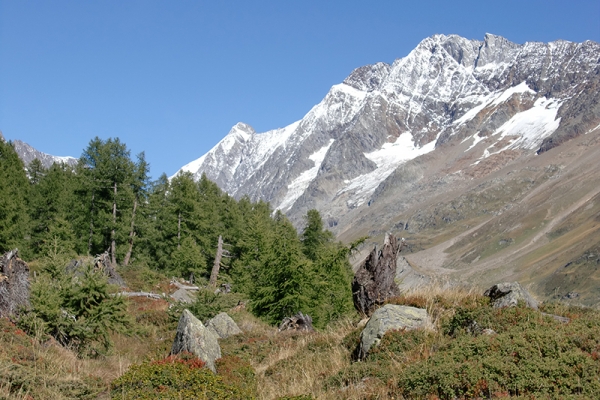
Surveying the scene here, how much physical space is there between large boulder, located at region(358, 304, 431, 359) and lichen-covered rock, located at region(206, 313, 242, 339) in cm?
703

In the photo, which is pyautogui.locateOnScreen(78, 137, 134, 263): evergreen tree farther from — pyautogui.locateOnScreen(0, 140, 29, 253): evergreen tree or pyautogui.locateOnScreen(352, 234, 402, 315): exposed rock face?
pyautogui.locateOnScreen(352, 234, 402, 315): exposed rock face

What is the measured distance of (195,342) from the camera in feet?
33.1

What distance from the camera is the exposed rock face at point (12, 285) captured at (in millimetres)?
11758

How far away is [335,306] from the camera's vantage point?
23297 mm

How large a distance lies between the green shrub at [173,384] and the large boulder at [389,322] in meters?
2.39

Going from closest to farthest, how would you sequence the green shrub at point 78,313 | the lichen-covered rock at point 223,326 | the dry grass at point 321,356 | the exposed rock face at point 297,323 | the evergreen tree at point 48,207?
the dry grass at point 321,356 < the green shrub at point 78,313 < the lichen-covered rock at point 223,326 < the exposed rock face at point 297,323 < the evergreen tree at point 48,207

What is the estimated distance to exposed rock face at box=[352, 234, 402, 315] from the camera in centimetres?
1299

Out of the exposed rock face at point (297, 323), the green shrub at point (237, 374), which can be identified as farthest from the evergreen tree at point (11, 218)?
A: the green shrub at point (237, 374)

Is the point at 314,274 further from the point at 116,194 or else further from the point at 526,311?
the point at 116,194

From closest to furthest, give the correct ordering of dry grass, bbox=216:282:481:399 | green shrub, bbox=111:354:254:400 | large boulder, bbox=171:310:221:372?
green shrub, bbox=111:354:254:400, dry grass, bbox=216:282:481:399, large boulder, bbox=171:310:221:372

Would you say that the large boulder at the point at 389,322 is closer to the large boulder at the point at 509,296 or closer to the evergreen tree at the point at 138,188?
the large boulder at the point at 509,296

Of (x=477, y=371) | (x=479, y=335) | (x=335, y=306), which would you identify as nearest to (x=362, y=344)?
(x=479, y=335)

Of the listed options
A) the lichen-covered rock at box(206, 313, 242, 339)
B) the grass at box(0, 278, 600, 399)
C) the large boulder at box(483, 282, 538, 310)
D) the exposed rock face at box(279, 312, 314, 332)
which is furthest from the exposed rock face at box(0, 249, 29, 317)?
the large boulder at box(483, 282, 538, 310)

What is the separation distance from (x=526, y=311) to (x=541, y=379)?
9.19 ft
